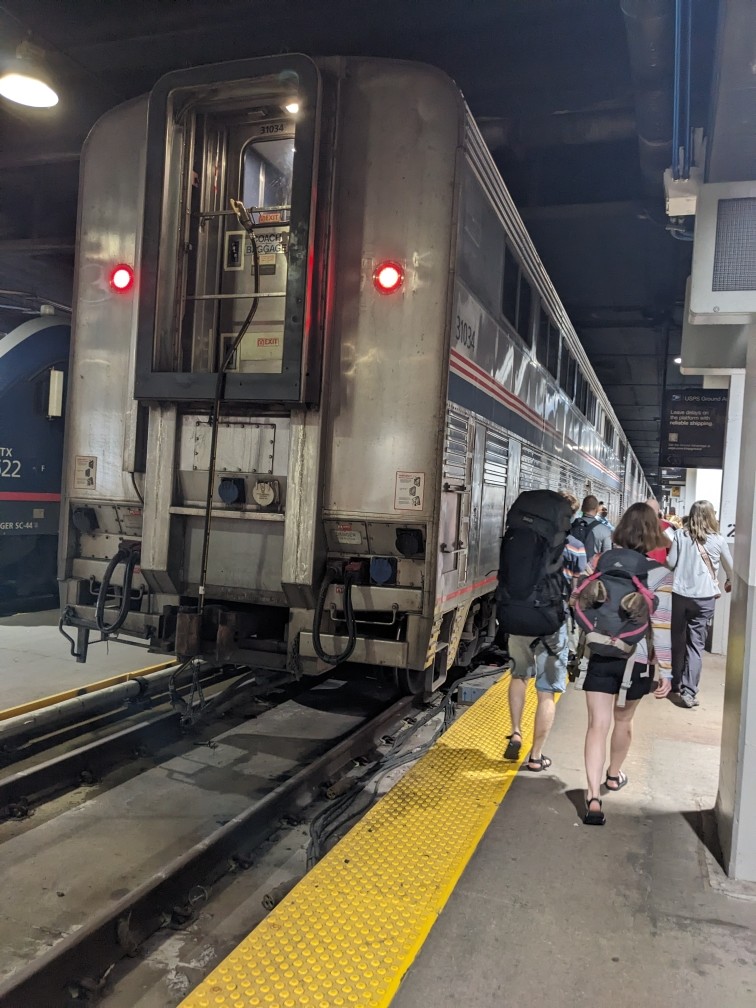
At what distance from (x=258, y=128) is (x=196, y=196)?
0.62m

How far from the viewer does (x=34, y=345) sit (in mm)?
9273

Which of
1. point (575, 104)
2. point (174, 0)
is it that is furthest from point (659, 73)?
point (174, 0)

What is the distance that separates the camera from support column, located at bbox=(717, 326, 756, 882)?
3.36 meters

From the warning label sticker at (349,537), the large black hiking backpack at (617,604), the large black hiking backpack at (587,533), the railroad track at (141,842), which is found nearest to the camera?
the railroad track at (141,842)

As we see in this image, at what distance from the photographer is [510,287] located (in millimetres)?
5918

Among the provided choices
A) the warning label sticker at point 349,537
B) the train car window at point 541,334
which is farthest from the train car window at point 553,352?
the warning label sticker at point 349,537

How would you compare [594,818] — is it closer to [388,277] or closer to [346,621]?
[346,621]

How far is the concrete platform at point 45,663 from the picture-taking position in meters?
6.20

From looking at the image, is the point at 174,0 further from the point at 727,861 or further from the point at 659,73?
the point at 727,861

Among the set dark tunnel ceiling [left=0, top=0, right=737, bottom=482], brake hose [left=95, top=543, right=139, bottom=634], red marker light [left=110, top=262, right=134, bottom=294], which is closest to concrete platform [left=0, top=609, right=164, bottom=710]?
brake hose [left=95, top=543, right=139, bottom=634]

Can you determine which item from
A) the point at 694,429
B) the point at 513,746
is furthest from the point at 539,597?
the point at 694,429

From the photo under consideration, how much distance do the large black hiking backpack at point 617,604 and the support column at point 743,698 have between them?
43 centimetres

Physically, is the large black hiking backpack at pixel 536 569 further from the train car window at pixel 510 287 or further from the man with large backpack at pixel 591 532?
the man with large backpack at pixel 591 532

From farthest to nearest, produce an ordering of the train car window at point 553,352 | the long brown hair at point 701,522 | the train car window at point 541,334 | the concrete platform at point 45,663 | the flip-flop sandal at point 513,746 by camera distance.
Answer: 1. the train car window at point 553,352
2. the train car window at point 541,334
3. the long brown hair at point 701,522
4. the concrete platform at point 45,663
5. the flip-flop sandal at point 513,746
